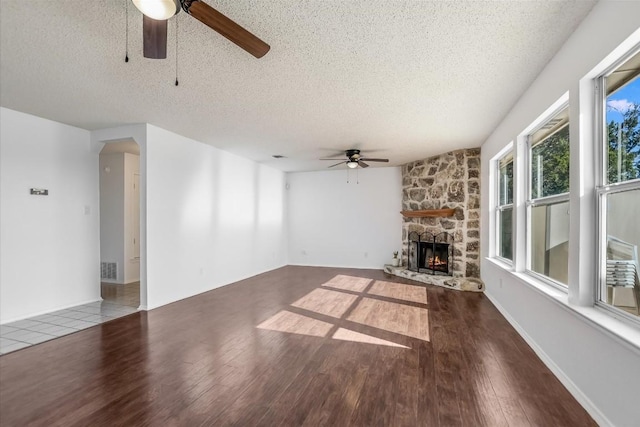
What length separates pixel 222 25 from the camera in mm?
1709

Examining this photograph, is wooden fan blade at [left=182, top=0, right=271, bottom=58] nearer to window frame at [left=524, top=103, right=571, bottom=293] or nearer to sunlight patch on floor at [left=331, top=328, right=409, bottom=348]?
window frame at [left=524, top=103, right=571, bottom=293]

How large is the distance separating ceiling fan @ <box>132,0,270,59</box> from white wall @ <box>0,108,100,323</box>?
3384 millimetres

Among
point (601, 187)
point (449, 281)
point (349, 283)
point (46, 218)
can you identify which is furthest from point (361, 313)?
point (46, 218)

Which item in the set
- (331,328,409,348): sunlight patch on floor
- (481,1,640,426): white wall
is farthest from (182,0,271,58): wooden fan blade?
(331,328,409,348): sunlight patch on floor

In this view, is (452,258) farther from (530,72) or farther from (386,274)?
(530,72)

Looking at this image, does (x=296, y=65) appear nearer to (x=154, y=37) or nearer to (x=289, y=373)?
(x=154, y=37)

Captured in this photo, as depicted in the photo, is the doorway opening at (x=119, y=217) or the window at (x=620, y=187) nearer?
the window at (x=620, y=187)

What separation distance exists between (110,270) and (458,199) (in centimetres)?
689

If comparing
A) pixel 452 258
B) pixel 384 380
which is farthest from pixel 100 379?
pixel 452 258

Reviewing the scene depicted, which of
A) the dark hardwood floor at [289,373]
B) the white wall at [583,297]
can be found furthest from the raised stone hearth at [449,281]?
the white wall at [583,297]

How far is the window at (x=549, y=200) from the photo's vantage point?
268cm

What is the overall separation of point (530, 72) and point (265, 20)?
234 cm

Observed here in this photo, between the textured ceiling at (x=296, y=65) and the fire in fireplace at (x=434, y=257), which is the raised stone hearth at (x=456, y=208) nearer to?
the fire in fireplace at (x=434, y=257)

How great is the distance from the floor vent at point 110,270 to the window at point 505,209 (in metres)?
6.86
